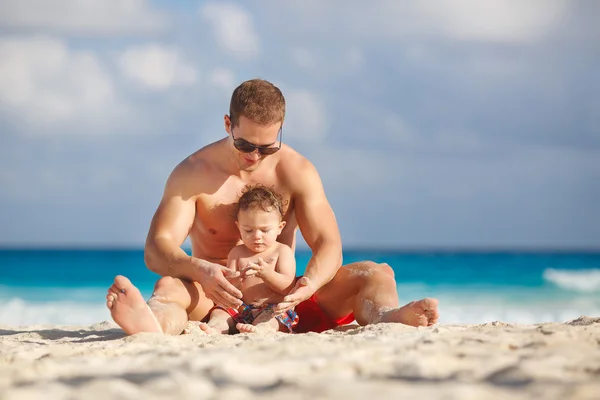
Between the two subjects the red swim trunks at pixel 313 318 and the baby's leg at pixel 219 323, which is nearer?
the baby's leg at pixel 219 323

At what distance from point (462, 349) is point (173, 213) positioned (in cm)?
236

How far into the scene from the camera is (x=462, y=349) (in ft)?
8.68

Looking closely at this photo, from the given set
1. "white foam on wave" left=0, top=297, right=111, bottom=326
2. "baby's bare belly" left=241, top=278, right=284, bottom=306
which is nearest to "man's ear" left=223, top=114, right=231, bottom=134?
"baby's bare belly" left=241, top=278, right=284, bottom=306

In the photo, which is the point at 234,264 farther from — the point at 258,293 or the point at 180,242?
the point at 180,242

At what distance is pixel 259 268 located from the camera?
428 cm

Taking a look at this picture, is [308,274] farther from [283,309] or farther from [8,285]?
[8,285]

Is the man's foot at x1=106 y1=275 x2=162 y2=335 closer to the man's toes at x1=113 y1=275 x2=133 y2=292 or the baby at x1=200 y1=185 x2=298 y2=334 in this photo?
the man's toes at x1=113 y1=275 x2=133 y2=292

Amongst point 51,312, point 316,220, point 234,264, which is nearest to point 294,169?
point 316,220

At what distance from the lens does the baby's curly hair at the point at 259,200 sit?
4320 millimetres

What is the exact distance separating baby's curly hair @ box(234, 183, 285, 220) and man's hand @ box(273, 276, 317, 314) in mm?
463

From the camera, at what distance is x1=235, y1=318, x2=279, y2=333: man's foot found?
415 cm

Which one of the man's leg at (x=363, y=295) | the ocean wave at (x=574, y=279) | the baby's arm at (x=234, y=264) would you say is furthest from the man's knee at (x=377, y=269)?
the ocean wave at (x=574, y=279)

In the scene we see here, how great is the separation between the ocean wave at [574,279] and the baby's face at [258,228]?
14209 mm

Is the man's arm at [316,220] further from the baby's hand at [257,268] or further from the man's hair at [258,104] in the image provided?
the man's hair at [258,104]
